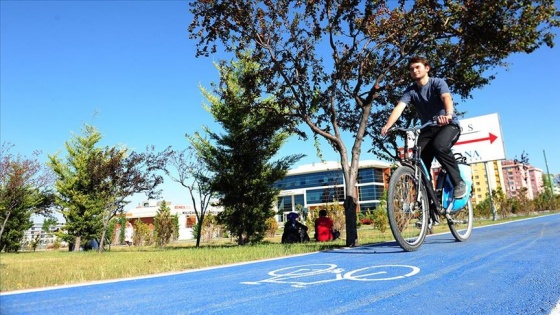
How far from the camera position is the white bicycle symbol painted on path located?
3.25 meters

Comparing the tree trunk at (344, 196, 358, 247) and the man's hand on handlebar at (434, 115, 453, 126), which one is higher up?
the man's hand on handlebar at (434, 115, 453, 126)

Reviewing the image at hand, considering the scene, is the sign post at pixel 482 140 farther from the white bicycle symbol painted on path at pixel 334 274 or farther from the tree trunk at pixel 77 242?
the tree trunk at pixel 77 242

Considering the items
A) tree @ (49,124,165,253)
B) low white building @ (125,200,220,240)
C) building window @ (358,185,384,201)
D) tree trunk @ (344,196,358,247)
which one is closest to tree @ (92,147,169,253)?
tree @ (49,124,165,253)

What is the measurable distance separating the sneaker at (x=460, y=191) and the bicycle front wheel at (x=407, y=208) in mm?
504

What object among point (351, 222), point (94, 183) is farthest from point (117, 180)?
point (351, 222)

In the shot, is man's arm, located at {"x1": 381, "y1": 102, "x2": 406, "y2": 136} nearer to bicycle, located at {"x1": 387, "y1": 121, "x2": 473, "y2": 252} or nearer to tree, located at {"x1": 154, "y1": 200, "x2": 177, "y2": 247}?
bicycle, located at {"x1": 387, "y1": 121, "x2": 473, "y2": 252}

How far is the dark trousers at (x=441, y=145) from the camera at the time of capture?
465 centimetres

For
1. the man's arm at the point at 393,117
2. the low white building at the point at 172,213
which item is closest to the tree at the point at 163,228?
the man's arm at the point at 393,117

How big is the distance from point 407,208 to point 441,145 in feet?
3.00

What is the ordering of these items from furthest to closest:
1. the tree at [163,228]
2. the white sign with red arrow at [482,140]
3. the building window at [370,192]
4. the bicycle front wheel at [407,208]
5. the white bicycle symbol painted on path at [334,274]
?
the building window at [370,192] < the tree at [163,228] < the white sign with red arrow at [482,140] < the bicycle front wheel at [407,208] < the white bicycle symbol painted on path at [334,274]

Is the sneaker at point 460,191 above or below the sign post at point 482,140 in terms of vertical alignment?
below

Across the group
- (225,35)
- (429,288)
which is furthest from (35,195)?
→ (429,288)

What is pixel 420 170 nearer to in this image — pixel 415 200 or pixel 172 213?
pixel 415 200

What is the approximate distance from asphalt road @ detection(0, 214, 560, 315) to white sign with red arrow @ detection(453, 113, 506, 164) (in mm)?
19171
